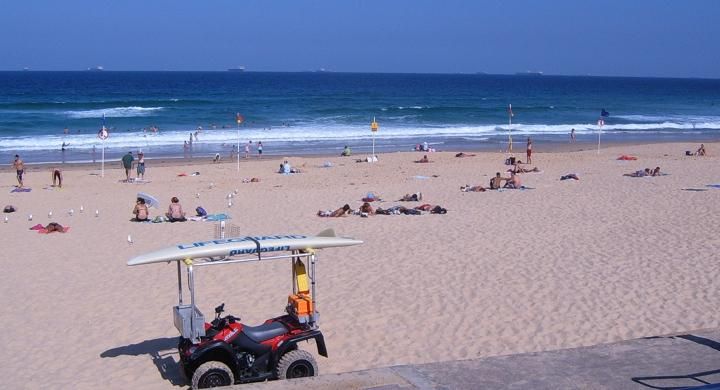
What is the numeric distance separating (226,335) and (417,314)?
300 cm

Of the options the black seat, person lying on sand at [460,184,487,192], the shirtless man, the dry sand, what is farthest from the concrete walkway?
the shirtless man

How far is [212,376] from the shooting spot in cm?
704

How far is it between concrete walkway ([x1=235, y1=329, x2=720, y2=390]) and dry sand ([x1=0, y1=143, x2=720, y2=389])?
1.54 meters

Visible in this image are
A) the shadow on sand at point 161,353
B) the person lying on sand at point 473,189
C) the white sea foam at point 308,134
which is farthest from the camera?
the white sea foam at point 308,134

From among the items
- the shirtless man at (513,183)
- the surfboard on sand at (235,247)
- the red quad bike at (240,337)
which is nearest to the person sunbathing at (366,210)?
the shirtless man at (513,183)

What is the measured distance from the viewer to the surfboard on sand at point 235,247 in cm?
717

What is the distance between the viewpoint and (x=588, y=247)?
43.2 ft

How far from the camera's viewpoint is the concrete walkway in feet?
20.5

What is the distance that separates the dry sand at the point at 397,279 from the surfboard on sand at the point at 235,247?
4.16ft

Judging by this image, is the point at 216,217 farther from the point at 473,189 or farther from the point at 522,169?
the point at 522,169

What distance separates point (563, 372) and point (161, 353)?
409cm

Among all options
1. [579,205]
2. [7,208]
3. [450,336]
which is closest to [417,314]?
[450,336]

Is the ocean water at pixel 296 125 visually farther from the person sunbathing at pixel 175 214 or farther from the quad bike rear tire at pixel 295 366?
the quad bike rear tire at pixel 295 366

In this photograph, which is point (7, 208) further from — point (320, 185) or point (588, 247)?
point (588, 247)
